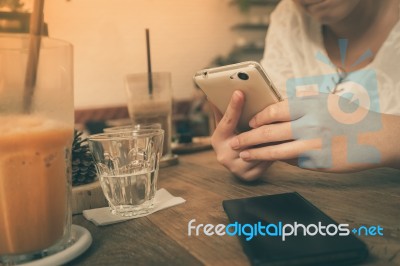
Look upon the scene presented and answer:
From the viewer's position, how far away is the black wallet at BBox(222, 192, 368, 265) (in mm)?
357

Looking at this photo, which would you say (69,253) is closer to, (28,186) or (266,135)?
(28,186)

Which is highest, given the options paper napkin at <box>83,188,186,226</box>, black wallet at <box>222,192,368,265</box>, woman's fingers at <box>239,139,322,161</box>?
woman's fingers at <box>239,139,322,161</box>

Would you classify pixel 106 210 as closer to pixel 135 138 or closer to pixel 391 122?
pixel 135 138

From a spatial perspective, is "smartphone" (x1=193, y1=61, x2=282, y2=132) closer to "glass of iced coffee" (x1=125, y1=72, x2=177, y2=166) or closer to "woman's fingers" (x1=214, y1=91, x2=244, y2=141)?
"woman's fingers" (x1=214, y1=91, x2=244, y2=141)

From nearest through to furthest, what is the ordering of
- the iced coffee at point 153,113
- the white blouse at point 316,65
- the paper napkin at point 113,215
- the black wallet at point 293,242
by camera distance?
the black wallet at point 293,242 < the paper napkin at point 113,215 < the iced coffee at point 153,113 < the white blouse at point 316,65

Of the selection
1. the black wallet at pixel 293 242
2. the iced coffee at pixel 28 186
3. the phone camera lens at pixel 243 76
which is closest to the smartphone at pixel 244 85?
the phone camera lens at pixel 243 76

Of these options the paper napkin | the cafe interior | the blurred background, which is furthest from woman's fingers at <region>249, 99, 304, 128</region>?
the blurred background

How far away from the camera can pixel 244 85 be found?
704 mm

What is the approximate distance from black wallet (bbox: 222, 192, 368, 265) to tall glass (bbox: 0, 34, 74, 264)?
25 centimetres

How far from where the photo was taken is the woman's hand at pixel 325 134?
65 centimetres

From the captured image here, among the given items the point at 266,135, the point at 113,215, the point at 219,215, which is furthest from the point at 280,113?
the point at 113,215

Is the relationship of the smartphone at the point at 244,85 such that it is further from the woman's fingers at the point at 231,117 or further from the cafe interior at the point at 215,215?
the cafe interior at the point at 215,215

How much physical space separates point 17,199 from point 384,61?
1.25 meters

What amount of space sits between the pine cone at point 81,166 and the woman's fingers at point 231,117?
11.2 inches
